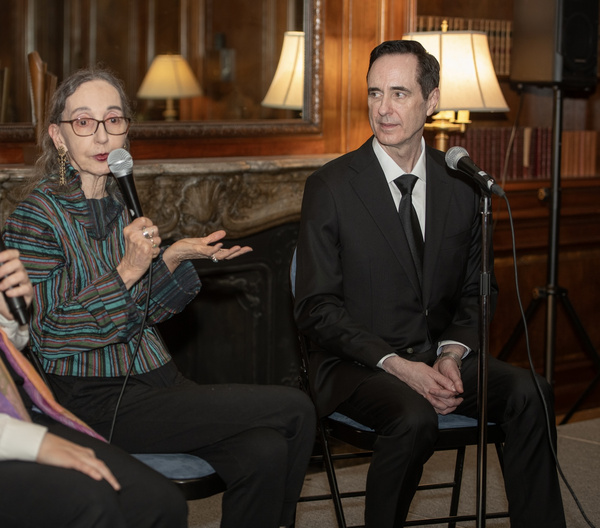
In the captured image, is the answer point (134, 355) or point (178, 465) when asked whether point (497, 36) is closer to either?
point (134, 355)

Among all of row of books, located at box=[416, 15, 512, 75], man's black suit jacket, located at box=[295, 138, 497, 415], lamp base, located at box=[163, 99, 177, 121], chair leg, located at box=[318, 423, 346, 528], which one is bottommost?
chair leg, located at box=[318, 423, 346, 528]

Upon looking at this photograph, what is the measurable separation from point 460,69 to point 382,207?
1.15 meters

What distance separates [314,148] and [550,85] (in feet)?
3.73

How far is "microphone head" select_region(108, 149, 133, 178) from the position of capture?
197cm

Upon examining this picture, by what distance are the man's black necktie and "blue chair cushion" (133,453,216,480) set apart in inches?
33.5

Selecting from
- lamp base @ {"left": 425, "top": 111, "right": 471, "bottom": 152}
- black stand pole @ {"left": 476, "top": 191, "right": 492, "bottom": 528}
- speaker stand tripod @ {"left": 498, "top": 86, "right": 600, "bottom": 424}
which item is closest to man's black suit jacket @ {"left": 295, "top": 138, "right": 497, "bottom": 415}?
black stand pole @ {"left": 476, "top": 191, "right": 492, "bottom": 528}

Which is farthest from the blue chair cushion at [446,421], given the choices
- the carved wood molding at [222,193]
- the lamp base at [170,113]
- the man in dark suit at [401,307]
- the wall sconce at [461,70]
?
the lamp base at [170,113]

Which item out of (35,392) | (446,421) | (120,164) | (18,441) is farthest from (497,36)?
(18,441)

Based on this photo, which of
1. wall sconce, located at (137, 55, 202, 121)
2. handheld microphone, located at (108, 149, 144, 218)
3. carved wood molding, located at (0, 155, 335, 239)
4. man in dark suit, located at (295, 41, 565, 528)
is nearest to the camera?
handheld microphone, located at (108, 149, 144, 218)

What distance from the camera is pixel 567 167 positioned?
4.72 m

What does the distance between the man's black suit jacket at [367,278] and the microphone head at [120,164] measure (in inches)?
24.4

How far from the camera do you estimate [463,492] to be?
320 cm

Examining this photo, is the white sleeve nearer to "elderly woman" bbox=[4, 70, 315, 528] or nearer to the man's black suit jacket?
"elderly woman" bbox=[4, 70, 315, 528]

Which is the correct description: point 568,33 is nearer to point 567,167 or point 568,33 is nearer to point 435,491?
point 567,167
